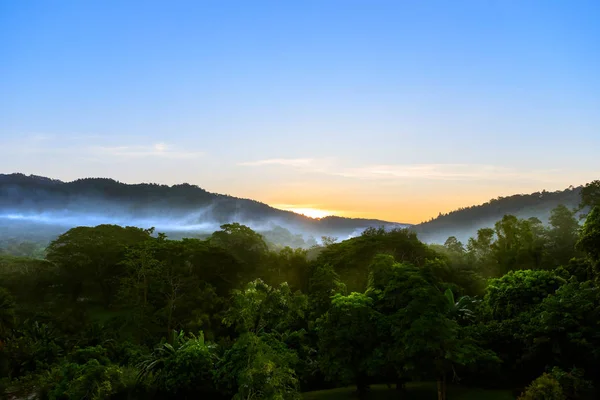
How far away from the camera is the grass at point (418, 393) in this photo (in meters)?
24.5

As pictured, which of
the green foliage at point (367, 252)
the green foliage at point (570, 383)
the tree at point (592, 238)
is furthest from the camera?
the green foliage at point (367, 252)

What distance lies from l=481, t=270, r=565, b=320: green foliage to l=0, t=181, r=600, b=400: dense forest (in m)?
0.08

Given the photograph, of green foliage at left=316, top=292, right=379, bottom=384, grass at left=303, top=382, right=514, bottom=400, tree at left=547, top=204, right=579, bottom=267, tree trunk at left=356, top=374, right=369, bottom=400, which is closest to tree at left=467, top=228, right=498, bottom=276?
tree at left=547, top=204, right=579, bottom=267

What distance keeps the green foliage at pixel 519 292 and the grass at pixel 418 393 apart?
17.1ft

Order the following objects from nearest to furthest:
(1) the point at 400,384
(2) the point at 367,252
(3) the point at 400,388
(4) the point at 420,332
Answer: (4) the point at 420,332 < (1) the point at 400,384 < (3) the point at 400,388 < (2) the point at 367,252

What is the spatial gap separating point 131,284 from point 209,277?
22.3ft

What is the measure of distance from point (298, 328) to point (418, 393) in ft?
28.4

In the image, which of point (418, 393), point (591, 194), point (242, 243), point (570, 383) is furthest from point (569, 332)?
point (242, 243)

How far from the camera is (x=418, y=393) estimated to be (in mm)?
25906

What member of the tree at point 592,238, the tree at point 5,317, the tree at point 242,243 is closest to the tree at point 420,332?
the tree at point 592,238

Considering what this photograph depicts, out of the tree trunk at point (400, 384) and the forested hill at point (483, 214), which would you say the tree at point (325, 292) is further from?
the forested hill at point (483, 214)

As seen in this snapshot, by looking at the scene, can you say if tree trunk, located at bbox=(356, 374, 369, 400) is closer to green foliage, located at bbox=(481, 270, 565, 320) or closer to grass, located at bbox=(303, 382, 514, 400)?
grass, located at bbox=(303, 382, 514, 400)

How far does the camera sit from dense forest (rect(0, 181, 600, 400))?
21828 millimetres

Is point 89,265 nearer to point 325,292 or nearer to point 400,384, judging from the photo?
point 325,292
